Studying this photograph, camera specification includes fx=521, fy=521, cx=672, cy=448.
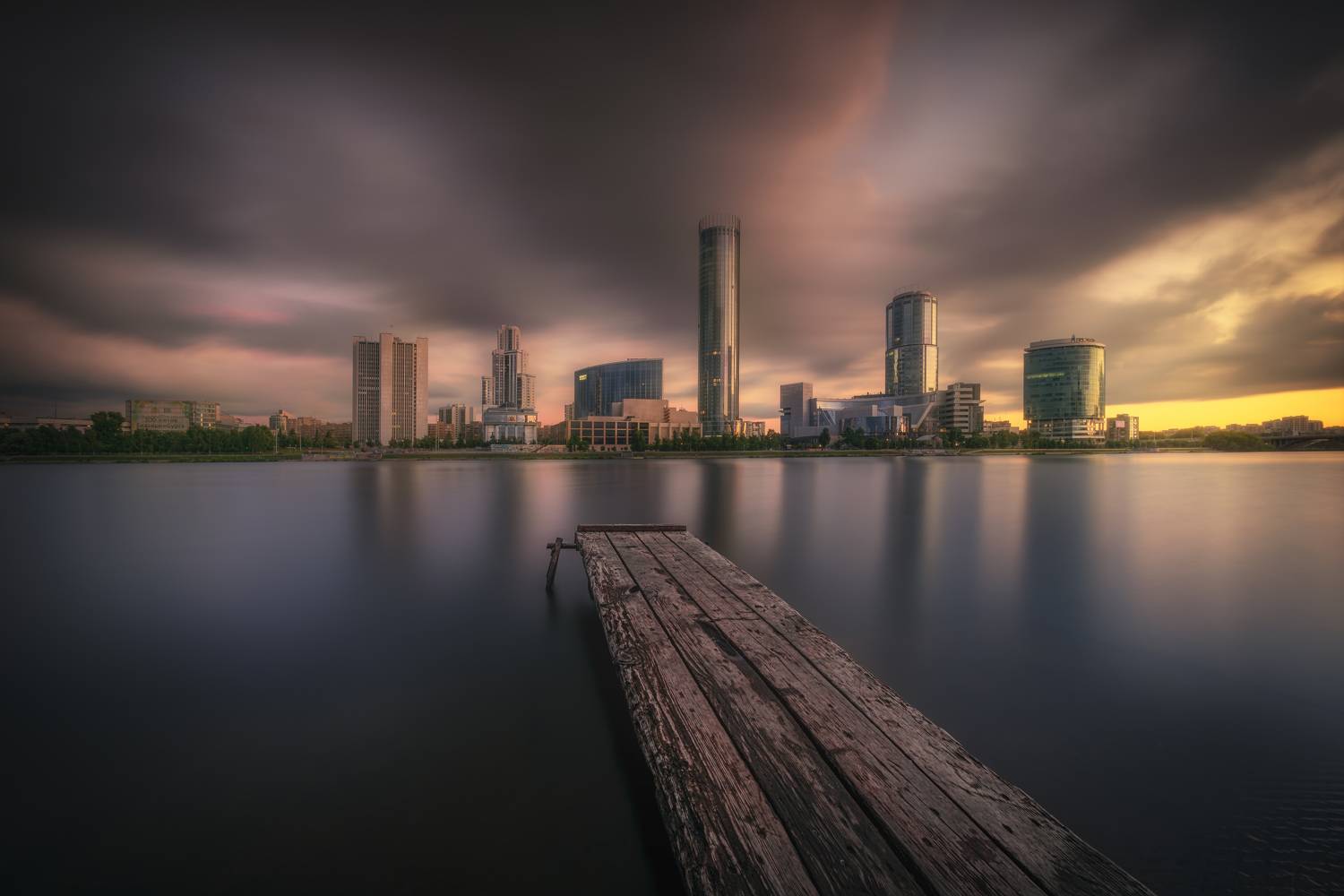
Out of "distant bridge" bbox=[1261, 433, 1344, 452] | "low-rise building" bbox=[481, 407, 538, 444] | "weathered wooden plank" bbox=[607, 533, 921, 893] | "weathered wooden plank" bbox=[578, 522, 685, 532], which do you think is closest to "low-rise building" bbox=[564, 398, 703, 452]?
"low-rise building" bbox=[481, 407, 538, 444]

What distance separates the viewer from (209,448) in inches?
4154

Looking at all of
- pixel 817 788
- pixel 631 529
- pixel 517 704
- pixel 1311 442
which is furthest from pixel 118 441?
pixel 1311 442

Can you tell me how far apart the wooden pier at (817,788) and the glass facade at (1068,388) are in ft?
709

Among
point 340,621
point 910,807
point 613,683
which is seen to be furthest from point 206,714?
point 910,807

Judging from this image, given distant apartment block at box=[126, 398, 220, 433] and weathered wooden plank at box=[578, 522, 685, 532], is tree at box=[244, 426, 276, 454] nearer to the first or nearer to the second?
distant apartment block at box=[126, 398, 220, 433]

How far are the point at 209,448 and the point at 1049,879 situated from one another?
461 ft

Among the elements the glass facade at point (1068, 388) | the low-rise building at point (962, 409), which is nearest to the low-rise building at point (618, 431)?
the low-rise building at point (962, 409)

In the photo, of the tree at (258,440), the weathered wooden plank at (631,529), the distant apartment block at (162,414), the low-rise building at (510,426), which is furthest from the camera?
the low-rise building at (510,426)

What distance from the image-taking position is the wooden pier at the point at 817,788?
7.31 feet

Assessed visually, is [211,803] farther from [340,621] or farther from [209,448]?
[209,448]

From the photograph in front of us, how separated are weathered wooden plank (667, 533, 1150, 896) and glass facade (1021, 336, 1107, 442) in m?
216

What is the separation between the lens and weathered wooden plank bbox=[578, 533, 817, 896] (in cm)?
227

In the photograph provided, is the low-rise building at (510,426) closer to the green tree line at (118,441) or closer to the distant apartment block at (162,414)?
the green tree line at (118,441)

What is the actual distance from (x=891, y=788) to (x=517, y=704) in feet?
15.0
